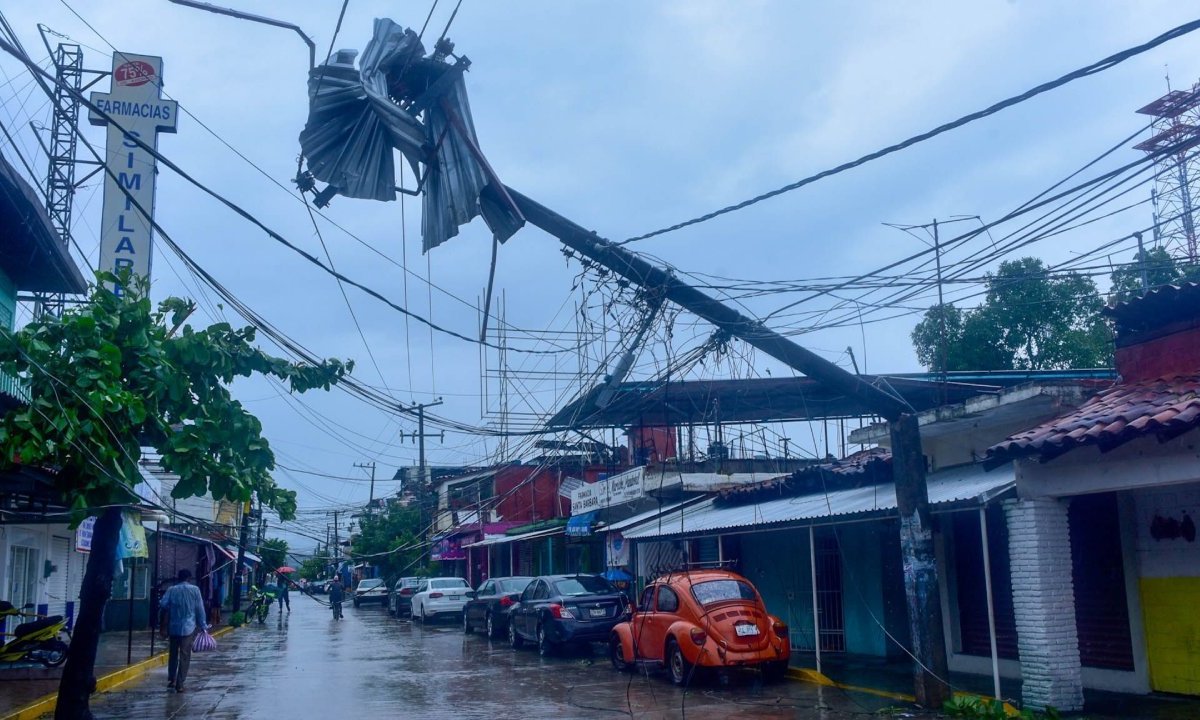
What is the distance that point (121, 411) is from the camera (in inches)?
397

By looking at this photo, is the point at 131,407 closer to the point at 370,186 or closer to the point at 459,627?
the point at 370,186

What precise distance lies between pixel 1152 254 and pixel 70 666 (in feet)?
80.9

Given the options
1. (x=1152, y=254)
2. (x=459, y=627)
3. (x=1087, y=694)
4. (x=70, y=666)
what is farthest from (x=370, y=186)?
(x=459, y=627)

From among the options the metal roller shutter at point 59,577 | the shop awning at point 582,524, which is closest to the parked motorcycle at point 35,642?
the metal roller shutter at point 59,577

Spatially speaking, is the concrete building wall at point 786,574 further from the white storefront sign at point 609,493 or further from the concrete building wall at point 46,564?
the concrete building wall at point 46,564

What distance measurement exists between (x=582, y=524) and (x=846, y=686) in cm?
1508

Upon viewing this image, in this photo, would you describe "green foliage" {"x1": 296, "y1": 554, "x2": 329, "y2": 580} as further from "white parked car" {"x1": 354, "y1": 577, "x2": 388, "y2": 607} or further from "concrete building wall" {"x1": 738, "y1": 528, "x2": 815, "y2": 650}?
"concrete building wall" {"x1": 738, "y1": 528, "x2": 815, "y2": 650}

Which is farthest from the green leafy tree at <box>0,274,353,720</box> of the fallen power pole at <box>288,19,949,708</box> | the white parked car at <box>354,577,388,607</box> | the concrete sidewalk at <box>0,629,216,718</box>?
the white parked car at <box>354,577,388,607</box>

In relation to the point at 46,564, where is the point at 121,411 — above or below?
above

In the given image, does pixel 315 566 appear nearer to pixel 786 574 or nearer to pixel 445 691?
pixel 786 574

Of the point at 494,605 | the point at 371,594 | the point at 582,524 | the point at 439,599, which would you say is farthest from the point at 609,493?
the point at 371,594

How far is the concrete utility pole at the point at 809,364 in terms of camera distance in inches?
454

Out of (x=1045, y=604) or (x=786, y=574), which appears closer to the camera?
(x=1045, y=604)

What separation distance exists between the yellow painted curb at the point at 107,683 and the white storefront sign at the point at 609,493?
10.9 meters
